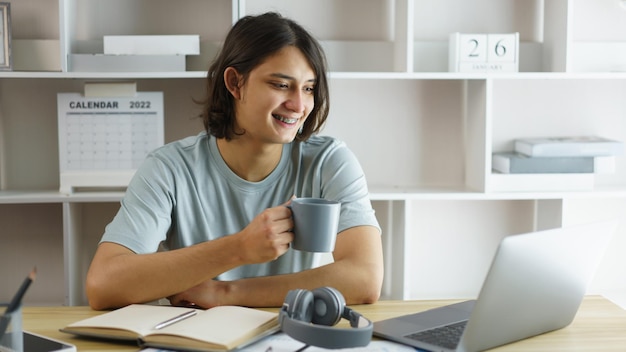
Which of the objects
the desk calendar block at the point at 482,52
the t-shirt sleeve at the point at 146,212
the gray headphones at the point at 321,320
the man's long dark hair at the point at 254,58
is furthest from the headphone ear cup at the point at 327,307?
the desk calendar block at the point at 482,52

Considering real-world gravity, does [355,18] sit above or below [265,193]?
above

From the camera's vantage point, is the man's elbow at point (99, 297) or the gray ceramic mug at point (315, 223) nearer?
the gray ceramic mug at point (315, 223)

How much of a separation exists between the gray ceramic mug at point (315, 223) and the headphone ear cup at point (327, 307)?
0.11 m

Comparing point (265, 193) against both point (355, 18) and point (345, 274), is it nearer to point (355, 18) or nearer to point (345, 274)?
point (345, 274)

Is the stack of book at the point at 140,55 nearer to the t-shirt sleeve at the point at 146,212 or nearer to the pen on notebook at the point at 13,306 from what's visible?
the t-shirt sleeve at the point at 146,212

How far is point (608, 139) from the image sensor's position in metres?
2.91

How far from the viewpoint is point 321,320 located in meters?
1.28

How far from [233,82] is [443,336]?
931 millimetres

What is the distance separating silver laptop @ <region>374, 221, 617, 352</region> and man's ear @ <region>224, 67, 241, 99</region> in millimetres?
797

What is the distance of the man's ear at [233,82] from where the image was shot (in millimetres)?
1945

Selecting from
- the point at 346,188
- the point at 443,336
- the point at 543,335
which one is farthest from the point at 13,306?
the point at 346,188

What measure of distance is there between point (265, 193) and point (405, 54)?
99 cm

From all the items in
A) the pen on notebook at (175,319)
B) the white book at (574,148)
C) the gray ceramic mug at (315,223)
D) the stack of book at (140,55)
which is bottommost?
the pen on notebook at (175,319)

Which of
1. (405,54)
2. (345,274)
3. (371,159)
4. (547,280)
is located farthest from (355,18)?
(547,280)
